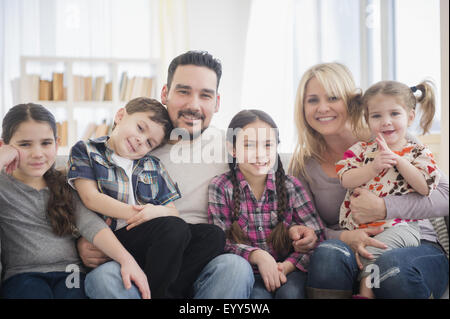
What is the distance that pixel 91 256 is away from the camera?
1.08m

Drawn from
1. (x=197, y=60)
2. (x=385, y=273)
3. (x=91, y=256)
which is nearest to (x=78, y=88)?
(x=197, y=60)

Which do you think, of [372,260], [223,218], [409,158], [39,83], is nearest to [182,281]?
[223,218]

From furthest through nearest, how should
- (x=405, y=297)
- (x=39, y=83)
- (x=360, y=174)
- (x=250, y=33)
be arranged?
(x=250, y=33) → (x=39, y=83) → (x=360, y=174) → (x=405, y=297)

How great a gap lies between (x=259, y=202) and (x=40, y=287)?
69 centimetres

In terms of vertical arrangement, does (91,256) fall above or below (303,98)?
below

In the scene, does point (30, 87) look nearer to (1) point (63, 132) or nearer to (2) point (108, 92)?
(1) point (63, 132)

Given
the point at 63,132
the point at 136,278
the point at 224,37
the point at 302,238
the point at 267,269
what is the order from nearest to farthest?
→ the point at 136,278 < the point at 267,269 < the point at 302,238 < the point at 63,132 < the point at 224,37

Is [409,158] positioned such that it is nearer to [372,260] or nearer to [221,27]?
[372,260]

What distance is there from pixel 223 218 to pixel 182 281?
272 mm

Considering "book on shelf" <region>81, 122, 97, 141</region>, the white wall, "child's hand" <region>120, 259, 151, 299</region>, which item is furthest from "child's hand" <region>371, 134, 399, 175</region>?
"book on shelf" <region>81, 122, 97, 141</region>

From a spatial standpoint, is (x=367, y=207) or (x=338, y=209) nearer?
(x=367, y=207)

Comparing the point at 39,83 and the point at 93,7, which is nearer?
the point at 39,83

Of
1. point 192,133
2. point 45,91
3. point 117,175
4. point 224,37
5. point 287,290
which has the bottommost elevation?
point 287,290

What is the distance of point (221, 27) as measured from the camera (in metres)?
3.55
